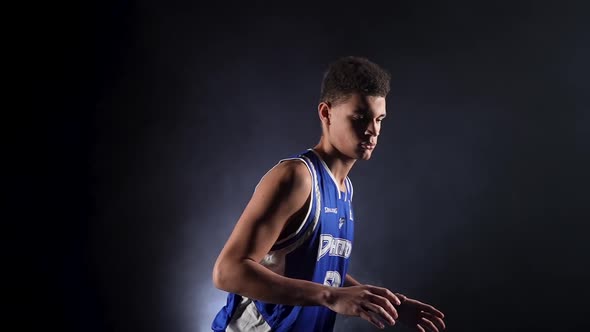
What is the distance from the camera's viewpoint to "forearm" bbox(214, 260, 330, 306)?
3.60ft

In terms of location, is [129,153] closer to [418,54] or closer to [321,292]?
[418,54]

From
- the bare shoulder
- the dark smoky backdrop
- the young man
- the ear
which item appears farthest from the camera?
the dark smoky backdrop

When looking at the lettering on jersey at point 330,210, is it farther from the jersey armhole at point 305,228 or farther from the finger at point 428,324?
the finger at point 428,324

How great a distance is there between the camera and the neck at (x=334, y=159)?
1.52 m

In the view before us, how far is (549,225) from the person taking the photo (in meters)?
2.93

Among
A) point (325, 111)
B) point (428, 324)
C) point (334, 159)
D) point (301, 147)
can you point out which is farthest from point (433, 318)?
point (301, 147)

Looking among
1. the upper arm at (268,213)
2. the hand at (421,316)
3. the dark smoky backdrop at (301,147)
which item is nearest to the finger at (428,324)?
the hand at (421,316)

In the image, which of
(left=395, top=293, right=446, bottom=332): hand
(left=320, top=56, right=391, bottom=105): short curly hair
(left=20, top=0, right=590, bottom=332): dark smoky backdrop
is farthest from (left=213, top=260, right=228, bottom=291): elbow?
(left=20, top=0, right=590, bottom=332): dark smoky backdrop

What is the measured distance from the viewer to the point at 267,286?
1130mm

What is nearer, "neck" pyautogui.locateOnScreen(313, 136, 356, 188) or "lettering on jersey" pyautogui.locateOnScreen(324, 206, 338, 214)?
"lettering on jersey" pyautogui.locateOnScreen(324, 206, 338, 214)

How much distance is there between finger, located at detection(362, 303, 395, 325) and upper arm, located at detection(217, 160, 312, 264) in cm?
30

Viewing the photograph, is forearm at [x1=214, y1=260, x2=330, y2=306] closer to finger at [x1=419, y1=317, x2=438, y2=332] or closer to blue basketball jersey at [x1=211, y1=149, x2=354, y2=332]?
blue basketball jersey at [x1=211, y1=149, x2=354, y2=332]

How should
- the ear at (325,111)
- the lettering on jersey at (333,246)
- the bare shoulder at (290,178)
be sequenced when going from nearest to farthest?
1. the bare shoulder at (290,178)
2. the lettering on jersey at (333,246)
3. the ear at (325,111)

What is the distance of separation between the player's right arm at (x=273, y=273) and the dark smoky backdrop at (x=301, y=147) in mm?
1761
